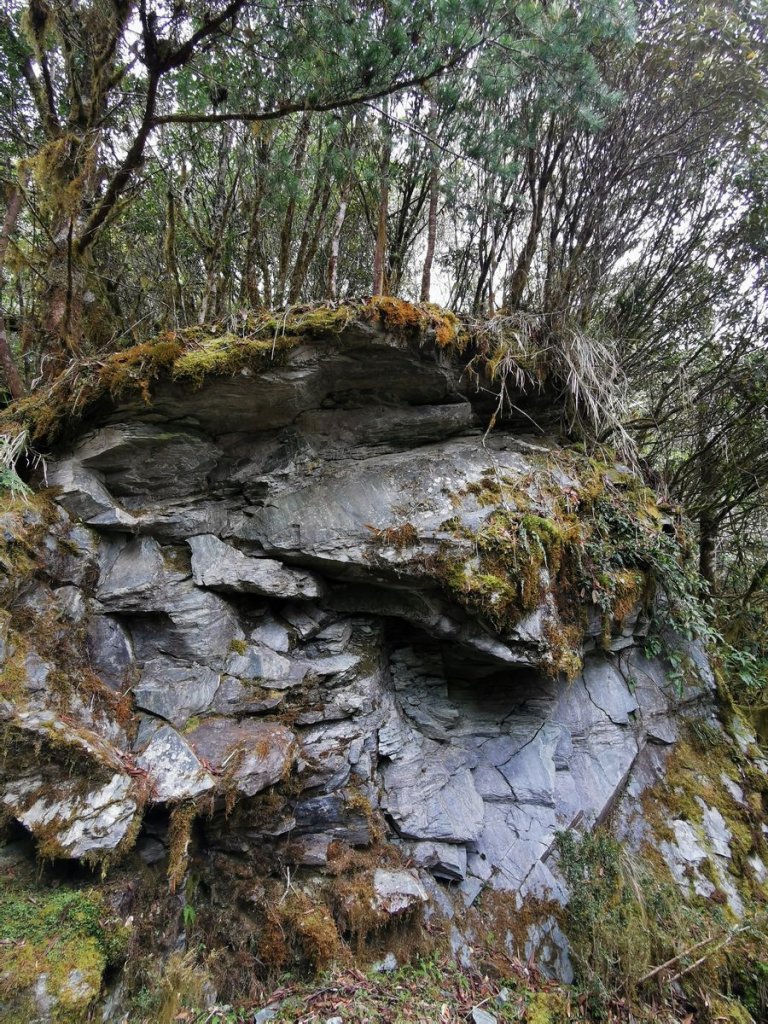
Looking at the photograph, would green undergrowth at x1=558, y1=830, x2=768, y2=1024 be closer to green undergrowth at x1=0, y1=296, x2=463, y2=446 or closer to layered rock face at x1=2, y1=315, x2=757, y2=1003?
layered rock face at x1=2, y1=315, x2=757, y2=1003

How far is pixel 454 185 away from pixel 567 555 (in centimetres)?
383

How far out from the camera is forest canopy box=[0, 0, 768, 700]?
3.28m

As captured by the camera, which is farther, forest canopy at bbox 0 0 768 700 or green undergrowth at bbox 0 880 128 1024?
forest canopy at bbox 0 0 768 700

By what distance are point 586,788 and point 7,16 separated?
8687mm

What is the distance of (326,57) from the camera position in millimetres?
3262

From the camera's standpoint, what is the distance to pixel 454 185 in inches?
181

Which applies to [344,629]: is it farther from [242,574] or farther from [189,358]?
[189,358]

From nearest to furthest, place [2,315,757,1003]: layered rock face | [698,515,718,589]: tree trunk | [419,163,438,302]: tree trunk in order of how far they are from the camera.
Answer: [2,315,757,1003]: layered rock face → [419,163,438,302]: tree trunk → [698,515,718,589]: tree trunk

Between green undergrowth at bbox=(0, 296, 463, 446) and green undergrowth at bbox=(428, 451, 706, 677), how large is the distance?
5.78 ft

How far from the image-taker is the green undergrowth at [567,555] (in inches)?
143

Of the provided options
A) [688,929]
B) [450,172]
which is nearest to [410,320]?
[450,172]

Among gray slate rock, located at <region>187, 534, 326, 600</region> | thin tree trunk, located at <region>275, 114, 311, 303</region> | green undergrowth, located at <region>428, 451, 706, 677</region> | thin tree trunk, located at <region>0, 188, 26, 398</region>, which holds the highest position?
thin tree trunk, located at <region>275, 114, 311, 303</region>

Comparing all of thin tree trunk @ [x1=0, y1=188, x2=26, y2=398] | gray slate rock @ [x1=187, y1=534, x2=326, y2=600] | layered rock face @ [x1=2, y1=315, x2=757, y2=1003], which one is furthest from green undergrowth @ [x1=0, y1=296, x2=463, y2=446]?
gray slate rock @ [x1=187, y1=534, x2=326, y2=600]

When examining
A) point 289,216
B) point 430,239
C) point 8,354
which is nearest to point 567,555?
point 430,239
